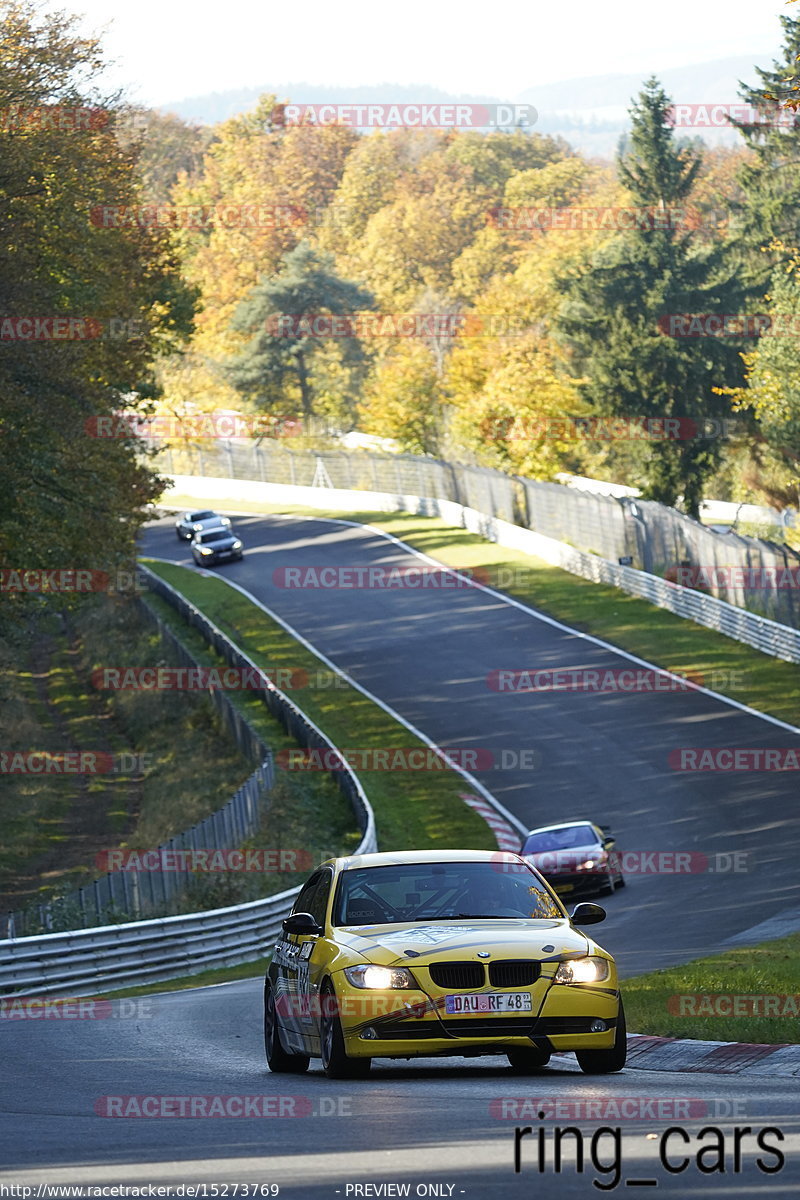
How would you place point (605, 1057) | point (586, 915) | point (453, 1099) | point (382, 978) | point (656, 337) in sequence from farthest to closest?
point (656, 337) < point (586, 915) < point (605, 1057) < point (382, 978) < point (453, 1099)

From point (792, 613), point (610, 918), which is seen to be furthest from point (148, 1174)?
point (792, 613)

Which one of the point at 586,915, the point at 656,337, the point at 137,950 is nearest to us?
the point at 586,915

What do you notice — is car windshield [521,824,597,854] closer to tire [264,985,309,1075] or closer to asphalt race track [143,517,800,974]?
asphalt race track [143,517,800,974]

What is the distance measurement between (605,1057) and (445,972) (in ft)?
3.98

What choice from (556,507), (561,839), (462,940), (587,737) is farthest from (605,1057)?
(556,507)

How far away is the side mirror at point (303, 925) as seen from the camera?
34.9 feet

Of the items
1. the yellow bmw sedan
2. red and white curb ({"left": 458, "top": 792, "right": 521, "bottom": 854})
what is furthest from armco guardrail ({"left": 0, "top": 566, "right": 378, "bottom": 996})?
the yellow bmw sedan

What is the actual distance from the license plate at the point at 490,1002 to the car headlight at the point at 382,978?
256 millimetres

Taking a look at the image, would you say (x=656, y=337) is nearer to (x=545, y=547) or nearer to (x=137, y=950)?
(x=545, y=547)

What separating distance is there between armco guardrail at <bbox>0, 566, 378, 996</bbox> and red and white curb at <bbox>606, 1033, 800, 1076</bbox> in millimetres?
10334

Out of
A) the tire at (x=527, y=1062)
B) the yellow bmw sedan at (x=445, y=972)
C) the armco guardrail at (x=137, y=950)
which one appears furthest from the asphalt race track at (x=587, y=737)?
the yellow bmw sedan at (x=445, y=972)

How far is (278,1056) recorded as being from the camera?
11164 millimetres

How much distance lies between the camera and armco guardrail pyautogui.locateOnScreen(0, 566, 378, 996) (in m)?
20.6

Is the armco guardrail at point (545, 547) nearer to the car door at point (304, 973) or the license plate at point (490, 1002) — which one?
the car door at point (304, 973)
